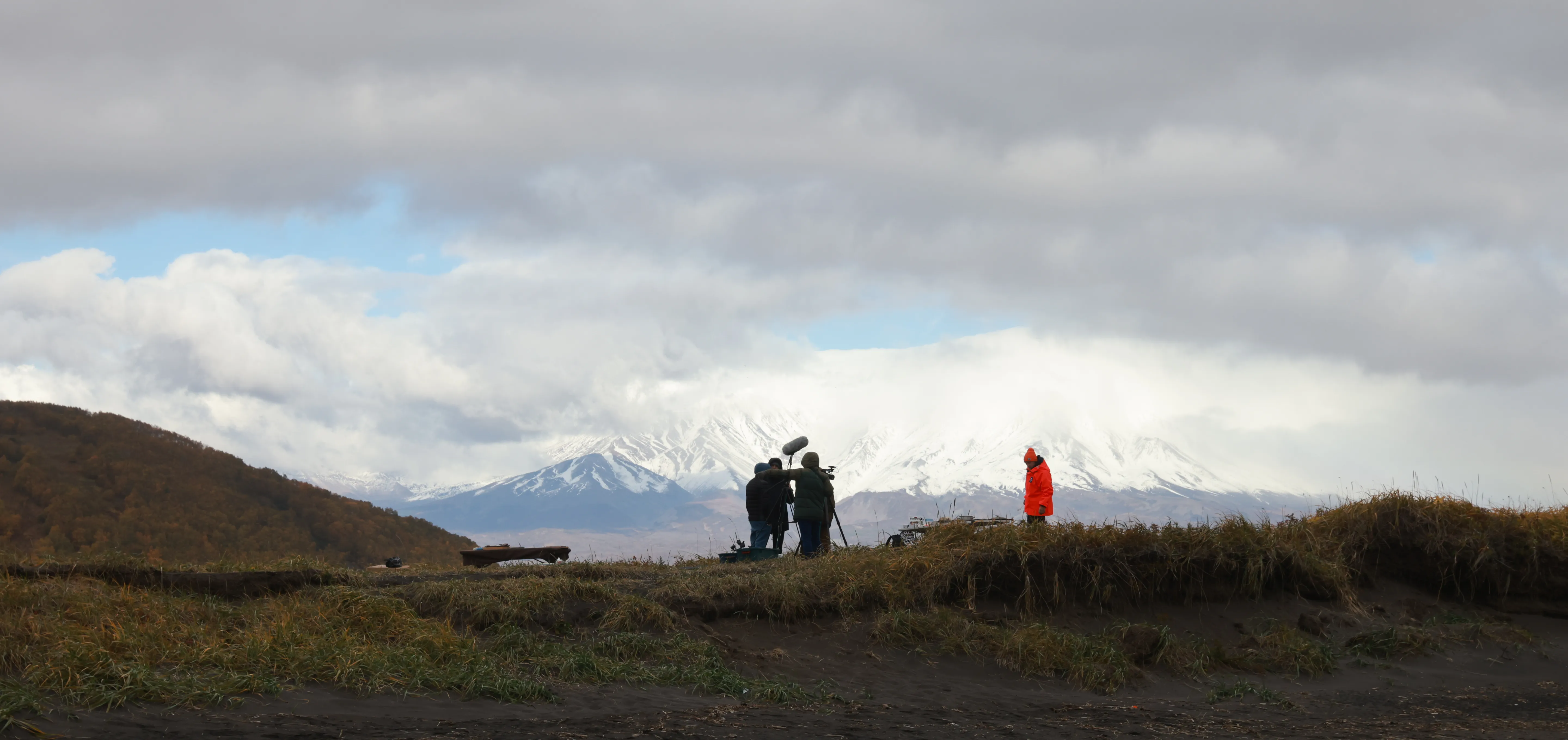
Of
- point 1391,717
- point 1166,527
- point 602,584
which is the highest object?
point 1166,527

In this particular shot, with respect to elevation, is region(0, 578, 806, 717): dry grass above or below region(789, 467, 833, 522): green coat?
below

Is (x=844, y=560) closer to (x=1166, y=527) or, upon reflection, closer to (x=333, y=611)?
(x=1166, y=527)

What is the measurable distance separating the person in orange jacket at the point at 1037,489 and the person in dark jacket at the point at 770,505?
4006mm

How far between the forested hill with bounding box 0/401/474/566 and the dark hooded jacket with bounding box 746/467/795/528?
45.6 feet

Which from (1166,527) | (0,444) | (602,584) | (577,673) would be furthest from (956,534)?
(0,444)

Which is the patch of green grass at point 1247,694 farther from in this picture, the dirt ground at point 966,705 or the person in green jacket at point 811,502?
the person in green jacket at point 811,502

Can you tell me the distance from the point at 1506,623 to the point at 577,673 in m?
11.0

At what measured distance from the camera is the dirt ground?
7250 mm

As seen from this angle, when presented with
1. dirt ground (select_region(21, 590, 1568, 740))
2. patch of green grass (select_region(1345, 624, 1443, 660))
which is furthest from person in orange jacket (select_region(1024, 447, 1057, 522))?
patch of green grass (select_region(1345, 624, 1443, 660))

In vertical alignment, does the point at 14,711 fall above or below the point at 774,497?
below

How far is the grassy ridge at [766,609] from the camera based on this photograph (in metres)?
8.14

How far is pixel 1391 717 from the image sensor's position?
9.69 metres

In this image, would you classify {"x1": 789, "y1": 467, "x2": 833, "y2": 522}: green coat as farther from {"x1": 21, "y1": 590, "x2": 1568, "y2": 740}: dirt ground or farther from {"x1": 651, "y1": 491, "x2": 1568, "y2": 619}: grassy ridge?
{"x1": 21, "y1": 590, "x2": 1568, "y2": 740}: dirt ground

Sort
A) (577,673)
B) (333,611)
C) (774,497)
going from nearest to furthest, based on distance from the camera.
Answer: (577,673) < (333,611) < (774,497)
